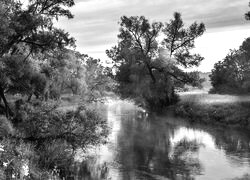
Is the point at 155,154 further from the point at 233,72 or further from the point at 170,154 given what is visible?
the point at 233,72

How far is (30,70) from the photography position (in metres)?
35.8

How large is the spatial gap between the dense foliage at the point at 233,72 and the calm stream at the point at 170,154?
16.9 metres

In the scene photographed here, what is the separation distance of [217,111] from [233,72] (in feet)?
64.7

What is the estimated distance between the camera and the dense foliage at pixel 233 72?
186 ft

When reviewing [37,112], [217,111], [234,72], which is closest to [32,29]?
[37,112]

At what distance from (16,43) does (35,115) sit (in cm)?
928

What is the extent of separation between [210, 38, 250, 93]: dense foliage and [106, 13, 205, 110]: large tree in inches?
234

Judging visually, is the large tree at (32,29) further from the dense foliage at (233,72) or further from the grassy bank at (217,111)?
the dense foliage at (233,72)

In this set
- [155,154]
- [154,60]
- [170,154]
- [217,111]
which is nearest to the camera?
[155,154]

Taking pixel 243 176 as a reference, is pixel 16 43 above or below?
above

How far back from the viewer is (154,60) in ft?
208

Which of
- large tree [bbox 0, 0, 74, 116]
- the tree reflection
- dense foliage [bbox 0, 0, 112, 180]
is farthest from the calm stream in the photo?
large tree [bbox 0, 0, 74, 116]

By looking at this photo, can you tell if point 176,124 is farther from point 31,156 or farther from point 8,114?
point 31,156

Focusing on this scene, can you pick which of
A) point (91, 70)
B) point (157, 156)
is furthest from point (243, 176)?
point (91, 70)
